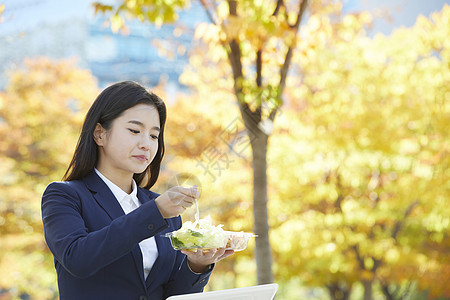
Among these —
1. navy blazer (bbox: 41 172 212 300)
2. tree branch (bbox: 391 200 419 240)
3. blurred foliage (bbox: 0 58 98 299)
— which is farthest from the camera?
blurred foliage (bbox: 0 58 98 299)

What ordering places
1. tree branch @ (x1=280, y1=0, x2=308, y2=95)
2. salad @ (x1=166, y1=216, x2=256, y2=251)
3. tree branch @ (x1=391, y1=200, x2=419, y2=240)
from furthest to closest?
tree branch @ (x1=391, y1=200, x2=419, y2=240) < tree branch @ (x1=280, y1=0, x2=308, y2=95) < salad @ (x1=166, y1=216, x2=256, y2=251)

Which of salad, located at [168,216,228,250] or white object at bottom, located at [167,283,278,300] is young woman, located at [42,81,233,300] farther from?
white object at bottom, located at [167,283,278,300]

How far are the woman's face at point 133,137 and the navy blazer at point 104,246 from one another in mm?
103

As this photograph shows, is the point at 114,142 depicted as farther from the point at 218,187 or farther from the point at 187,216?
the point at 218,187

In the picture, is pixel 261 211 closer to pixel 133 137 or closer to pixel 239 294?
pixel 133 137

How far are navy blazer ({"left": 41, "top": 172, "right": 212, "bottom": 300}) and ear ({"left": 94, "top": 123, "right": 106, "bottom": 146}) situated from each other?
0.10 m

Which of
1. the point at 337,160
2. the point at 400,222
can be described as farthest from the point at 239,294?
the point at 400,222

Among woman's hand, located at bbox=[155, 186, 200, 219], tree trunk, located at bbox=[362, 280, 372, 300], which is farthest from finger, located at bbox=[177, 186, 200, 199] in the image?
tree trunk, located at bbox=[362, 280, 372, 300]

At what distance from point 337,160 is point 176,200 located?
6.44 m

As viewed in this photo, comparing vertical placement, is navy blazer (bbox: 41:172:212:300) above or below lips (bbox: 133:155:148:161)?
below

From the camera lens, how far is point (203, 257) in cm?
154

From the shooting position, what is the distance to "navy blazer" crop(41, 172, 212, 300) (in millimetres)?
1236

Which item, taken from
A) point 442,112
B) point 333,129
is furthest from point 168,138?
point 442,112

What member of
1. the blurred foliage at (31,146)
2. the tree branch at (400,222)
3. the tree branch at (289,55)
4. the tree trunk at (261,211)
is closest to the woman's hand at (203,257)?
the tree trunk at (261,211)
